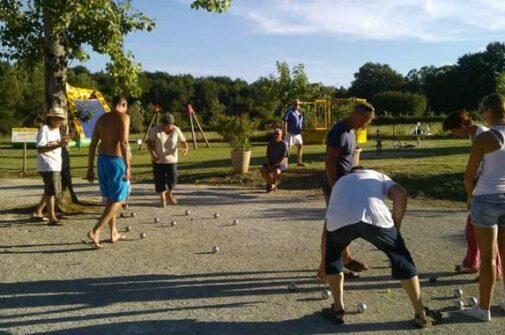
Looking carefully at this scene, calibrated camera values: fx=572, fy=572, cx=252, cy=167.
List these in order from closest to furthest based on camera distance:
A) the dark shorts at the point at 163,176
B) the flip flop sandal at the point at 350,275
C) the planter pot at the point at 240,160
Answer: the flip flop sandal at the point at 350,275 → the dark shorts at the point at 163,176 → the planter pot at the point at 240,160

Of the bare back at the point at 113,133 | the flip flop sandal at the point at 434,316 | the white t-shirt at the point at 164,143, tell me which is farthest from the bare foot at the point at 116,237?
the flip flop sandal at the point at 434,316

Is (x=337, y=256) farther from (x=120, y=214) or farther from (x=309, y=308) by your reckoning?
(x=120, y=214)

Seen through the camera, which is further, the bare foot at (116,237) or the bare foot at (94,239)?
the bare foot at (116,237)

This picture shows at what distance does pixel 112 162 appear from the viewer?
24.7 ft

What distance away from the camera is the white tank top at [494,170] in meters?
4.76

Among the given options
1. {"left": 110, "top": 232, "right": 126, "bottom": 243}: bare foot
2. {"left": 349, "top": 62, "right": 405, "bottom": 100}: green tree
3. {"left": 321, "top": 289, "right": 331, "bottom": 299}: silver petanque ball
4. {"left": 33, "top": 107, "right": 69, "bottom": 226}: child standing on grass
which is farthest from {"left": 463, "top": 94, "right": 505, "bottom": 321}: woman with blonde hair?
{"left": 349, "top": 62, "right": 405, "bottom": 100}: green tree

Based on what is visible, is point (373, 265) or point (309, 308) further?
point (373, 265)

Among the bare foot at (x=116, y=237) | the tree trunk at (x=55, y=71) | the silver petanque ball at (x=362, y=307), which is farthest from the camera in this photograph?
the tree trunk at (x=55, y=71)

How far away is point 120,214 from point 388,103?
232ft

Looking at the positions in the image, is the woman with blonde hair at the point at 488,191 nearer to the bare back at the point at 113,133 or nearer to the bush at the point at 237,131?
the bare back at the point at 113,133

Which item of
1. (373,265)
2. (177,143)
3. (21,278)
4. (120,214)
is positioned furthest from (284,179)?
(21,278)

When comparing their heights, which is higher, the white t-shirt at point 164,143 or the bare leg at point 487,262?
the white t-shirt at point 164,143

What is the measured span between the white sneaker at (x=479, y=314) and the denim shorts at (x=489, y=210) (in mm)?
720

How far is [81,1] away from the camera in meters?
9.30
